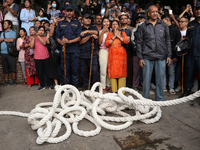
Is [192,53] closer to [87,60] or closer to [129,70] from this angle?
[129,70]

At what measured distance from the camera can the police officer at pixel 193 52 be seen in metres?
3.85

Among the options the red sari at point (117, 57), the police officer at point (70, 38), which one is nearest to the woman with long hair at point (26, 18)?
the police officer at point (70, 38)

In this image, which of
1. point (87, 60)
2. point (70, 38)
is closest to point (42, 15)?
point (70, 38)

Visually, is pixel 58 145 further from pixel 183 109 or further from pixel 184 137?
pixel 183 109

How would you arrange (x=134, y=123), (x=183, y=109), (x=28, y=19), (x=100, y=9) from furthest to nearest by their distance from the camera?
1. (x=100, y=9)
2. (x=28, y=19)
3. (x=183, y=109)
4. (x=134, y=123)

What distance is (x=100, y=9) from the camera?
7.33 meters

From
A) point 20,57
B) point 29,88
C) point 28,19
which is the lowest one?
point 29,88

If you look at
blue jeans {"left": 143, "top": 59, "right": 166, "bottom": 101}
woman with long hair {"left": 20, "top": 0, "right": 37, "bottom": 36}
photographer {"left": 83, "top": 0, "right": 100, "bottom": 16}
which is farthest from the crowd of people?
photographer {"left": 83, "top": 0, "right": 100, "bottom": 16}

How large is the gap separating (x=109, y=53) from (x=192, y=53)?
74.9 inches

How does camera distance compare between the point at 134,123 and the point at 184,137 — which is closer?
the point at 184,137

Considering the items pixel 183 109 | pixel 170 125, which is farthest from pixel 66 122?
pixel 183 109

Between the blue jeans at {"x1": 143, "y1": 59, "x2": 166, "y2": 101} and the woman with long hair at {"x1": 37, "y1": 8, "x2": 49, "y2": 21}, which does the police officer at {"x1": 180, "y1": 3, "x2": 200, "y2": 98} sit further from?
the woman with long hair at {"x1": 37, "y1": 8, "x2": 49, "y2": 21}

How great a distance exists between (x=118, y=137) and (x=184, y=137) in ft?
2.67

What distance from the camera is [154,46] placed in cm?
354
